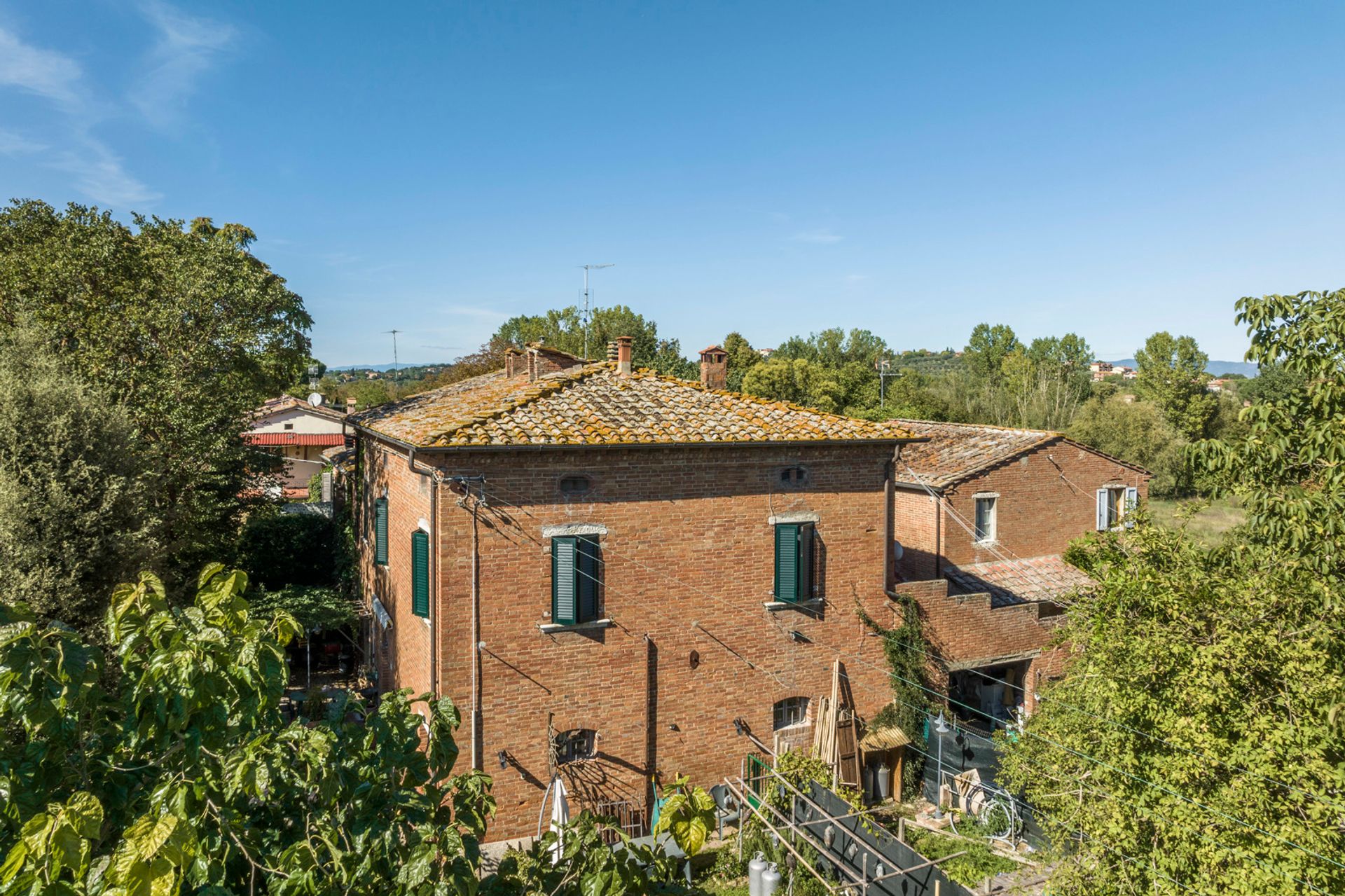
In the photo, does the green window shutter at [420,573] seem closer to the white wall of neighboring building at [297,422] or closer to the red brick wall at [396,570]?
the red brick wall at [396,570]

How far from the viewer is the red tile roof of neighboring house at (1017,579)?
2023 centimetres

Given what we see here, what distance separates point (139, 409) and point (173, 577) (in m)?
3.65

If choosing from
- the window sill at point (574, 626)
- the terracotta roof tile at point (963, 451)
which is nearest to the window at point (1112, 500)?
the terracotta roof tile at point (963, 451)

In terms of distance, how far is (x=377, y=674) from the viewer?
61.2 ft

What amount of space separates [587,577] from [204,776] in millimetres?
9497

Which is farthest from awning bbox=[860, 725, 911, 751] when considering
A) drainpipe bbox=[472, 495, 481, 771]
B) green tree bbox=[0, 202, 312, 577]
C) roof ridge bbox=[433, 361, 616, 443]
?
green tree bbox=[0, 202, 312, 577]

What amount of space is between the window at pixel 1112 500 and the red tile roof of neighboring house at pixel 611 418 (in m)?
13.1

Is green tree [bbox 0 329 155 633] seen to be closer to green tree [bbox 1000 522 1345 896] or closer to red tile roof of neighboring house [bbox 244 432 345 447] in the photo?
green tree [bbox 1000 522 1345 896]

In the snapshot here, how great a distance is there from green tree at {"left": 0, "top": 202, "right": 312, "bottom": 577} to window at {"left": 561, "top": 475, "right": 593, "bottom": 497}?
28.5 feet

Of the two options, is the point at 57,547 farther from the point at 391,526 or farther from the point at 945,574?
the point at 945,574

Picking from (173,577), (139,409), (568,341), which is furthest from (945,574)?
(568,341)

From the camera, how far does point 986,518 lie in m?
22.6

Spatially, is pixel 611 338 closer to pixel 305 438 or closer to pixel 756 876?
pixel 305 438

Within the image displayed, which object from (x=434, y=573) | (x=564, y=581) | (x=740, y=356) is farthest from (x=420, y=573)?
(x=740, y=356)
